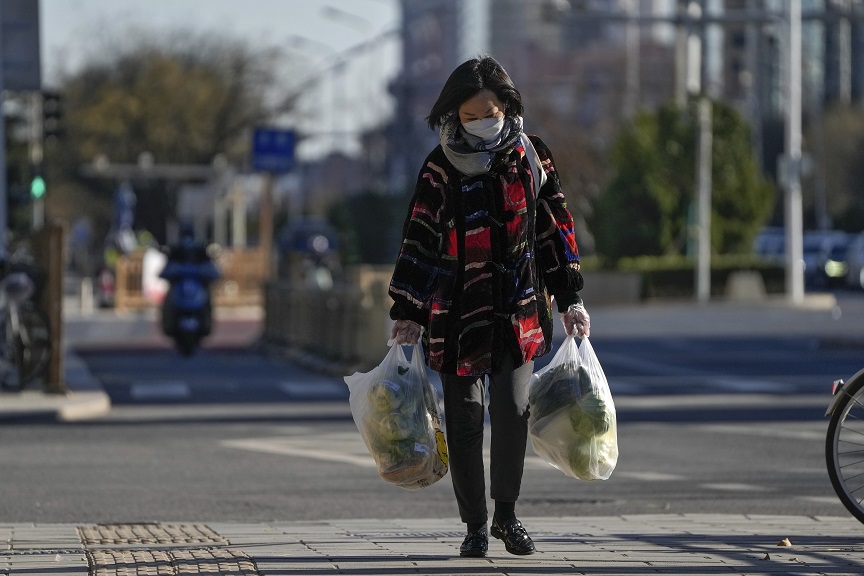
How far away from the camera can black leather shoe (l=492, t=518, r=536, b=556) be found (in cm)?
650

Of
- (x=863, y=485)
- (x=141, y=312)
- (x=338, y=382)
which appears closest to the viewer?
(x=863, y=485)

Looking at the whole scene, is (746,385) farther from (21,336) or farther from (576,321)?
(576,321)

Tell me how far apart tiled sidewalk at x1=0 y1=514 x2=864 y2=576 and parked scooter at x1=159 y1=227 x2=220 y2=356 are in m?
15.1

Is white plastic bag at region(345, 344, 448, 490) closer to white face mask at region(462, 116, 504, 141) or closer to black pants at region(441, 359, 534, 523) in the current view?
black pants at region(441, 359, 534, 523)

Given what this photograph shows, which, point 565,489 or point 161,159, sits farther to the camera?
point 161,159

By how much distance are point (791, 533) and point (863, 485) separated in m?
0.46

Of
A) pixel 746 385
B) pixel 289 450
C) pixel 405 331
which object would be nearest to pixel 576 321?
pixel 405 331

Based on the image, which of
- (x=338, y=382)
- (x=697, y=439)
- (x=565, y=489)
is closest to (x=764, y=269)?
(x=338, y=382)

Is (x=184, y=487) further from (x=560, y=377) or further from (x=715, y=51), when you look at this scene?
(x=715, y=51)

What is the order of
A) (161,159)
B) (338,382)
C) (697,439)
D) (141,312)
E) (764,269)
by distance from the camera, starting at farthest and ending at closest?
1. (161,159)
2. (764,269)
3. (141,312)
4. (338,382)
5. (697,439)

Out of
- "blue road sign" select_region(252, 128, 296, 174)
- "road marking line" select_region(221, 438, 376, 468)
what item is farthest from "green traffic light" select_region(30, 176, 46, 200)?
"road marking line" select_region(221, 438, 376, 468)

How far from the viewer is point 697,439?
513 inches

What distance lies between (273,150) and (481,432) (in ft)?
83.0

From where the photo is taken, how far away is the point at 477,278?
21.4 feet
